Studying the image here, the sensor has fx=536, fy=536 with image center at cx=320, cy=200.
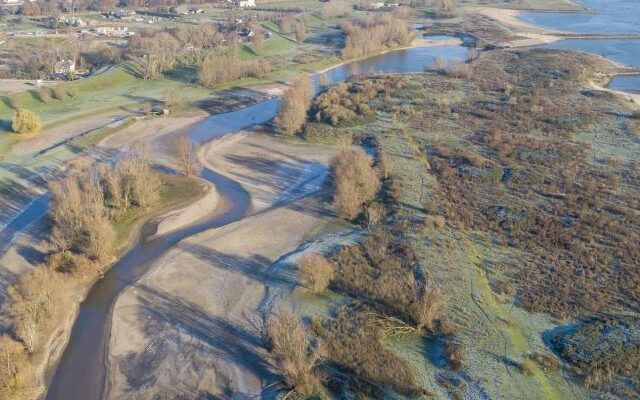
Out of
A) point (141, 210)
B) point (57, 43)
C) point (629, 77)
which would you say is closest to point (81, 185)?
point (141, 210)

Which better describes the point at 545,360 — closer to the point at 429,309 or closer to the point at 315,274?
the point at 429,309

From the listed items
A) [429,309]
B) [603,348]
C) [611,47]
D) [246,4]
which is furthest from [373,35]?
[603,348]

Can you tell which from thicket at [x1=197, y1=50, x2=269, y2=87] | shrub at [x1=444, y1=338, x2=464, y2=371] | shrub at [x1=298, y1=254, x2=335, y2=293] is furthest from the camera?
thicket at [x1=197, y1=50, x2=269, y2=87]

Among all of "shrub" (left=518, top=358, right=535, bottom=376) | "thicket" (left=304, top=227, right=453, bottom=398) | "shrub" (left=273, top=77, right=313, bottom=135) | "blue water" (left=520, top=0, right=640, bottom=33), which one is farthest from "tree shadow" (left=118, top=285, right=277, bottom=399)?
"blue water" (left=520, top=0, right=640, bottom=33)

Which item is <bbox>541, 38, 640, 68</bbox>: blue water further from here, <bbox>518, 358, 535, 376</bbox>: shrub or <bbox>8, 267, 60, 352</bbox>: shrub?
<bbox>8, 267, 60, 352</bbox>: shrub

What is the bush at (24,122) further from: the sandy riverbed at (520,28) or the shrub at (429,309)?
the sandy riverbed at (520,28)

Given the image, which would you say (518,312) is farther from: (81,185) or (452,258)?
(81,185)
